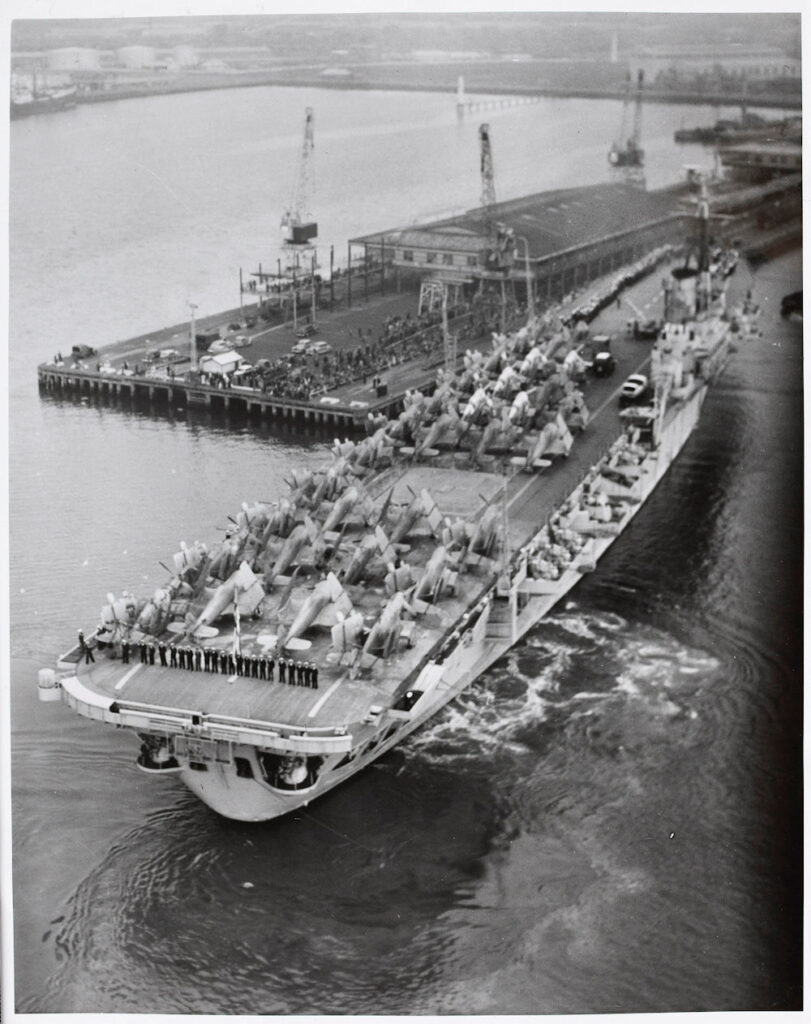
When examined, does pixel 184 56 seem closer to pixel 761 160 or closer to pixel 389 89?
pixel 389 89

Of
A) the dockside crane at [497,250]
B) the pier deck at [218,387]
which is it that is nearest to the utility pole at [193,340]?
the pier deck at [218,387]

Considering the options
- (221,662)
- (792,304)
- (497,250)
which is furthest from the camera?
(497,250)

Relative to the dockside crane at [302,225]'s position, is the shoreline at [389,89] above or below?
above

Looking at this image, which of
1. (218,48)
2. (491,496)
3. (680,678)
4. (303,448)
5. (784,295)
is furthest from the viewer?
(303,448)

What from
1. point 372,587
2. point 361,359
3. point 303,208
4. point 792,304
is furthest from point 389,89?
point 361,359

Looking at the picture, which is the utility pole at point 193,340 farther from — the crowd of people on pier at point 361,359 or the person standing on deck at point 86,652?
the person standing on deck at point 86,652

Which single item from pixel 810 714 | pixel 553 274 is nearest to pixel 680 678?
pixel 810 714

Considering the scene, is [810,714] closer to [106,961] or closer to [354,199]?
[106,961]
